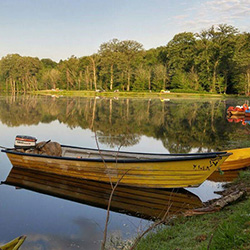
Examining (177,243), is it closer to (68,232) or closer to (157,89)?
(68,232)

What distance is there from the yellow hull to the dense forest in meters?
64.1

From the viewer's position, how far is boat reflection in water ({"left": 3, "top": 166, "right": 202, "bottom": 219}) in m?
8.32

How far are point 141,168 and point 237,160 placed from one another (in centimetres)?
427

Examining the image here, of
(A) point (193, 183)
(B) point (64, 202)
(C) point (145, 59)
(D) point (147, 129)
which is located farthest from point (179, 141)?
(C) point (145, 59)

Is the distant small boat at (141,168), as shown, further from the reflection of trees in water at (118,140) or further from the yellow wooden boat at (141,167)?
the reflection of trees in water at (118,140)

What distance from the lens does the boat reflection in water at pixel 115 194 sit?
8.32 meters

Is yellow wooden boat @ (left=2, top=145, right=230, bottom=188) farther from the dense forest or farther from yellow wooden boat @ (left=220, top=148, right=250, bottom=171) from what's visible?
the dense forest

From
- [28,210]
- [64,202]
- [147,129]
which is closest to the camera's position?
[28,210]

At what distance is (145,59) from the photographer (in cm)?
9688

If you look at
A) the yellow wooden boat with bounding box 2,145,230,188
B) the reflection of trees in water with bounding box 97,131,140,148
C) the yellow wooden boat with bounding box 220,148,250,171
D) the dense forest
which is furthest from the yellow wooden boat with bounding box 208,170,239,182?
the dense forest

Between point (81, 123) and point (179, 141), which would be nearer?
point (179, 141)

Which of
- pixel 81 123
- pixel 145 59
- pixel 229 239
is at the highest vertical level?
pixel 145 59

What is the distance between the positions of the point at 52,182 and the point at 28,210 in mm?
2374

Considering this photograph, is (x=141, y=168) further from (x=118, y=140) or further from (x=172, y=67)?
(x=172, y=67)
